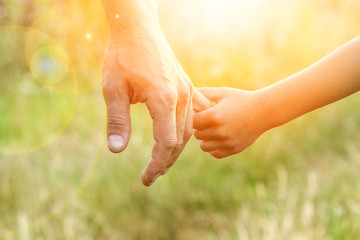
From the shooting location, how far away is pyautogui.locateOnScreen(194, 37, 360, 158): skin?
1.39m

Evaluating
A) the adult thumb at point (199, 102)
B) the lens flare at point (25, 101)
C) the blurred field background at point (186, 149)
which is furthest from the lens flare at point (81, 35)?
the adult thumb at point (199, 102)

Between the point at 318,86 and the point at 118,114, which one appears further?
the point at 318,86

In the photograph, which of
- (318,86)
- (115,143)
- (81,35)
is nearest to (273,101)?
(318,86)

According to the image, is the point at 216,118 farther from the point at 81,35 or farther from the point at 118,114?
the point at 81,35

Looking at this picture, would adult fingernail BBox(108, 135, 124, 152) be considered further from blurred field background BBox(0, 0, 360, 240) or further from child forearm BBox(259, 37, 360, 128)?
blurred field background BBox(0, 0, 360, 240)

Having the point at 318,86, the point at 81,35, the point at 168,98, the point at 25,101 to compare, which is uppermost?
the point at 81,35

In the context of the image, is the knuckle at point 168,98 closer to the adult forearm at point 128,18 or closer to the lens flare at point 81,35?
the adult forearm at point 128,18

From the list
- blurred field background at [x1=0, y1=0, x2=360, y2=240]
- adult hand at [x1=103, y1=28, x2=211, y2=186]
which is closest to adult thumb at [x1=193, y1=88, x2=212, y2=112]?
adult hand at [x1=103, y1=28, x2=211, y2=186]

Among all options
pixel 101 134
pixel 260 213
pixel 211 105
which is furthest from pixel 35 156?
pixel 211 105

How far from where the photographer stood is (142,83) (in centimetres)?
123

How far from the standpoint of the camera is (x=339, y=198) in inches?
99.3

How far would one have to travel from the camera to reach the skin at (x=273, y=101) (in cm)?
139

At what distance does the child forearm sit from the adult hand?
37cm

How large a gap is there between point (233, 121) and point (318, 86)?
293mm
